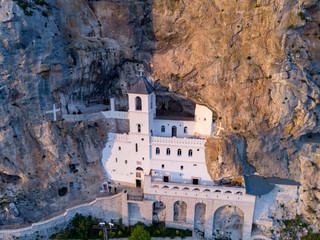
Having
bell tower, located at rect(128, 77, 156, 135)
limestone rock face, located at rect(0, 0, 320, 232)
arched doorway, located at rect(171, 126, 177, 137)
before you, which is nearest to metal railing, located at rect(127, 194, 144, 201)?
limestone rock face, located at rect(0, 0, 320, 232)

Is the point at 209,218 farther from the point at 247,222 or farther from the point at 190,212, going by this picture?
the point at 247,222

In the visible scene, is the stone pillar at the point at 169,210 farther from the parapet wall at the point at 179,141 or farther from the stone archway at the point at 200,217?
the parapet wall at the point at 179,141

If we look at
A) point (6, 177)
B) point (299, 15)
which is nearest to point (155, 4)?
point (299, 15)

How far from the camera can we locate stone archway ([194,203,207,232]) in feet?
113

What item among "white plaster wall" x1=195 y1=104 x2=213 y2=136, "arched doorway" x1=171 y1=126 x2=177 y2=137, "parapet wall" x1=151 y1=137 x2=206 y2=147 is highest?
"white plaster wall" x1=195 y1=104 x2=213 y2=136

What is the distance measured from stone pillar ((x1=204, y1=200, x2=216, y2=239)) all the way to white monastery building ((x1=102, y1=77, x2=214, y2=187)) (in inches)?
109

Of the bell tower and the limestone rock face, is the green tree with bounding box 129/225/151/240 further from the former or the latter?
the bell tower

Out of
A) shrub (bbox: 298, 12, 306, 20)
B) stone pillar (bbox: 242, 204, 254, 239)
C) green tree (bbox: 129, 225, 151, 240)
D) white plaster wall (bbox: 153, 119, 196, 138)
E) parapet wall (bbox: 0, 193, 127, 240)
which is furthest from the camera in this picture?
white plaster wall (bbox: 153, 119, 196, 138)

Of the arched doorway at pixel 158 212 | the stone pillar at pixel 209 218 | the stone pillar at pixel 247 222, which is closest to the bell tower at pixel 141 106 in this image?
the arched doorway at pixel 158 212

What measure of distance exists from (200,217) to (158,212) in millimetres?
5389

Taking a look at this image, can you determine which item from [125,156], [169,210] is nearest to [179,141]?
[125,156]

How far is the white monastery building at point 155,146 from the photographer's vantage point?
33.6 meters

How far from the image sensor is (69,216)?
34.5 metres

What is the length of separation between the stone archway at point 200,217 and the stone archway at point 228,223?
1390mm
